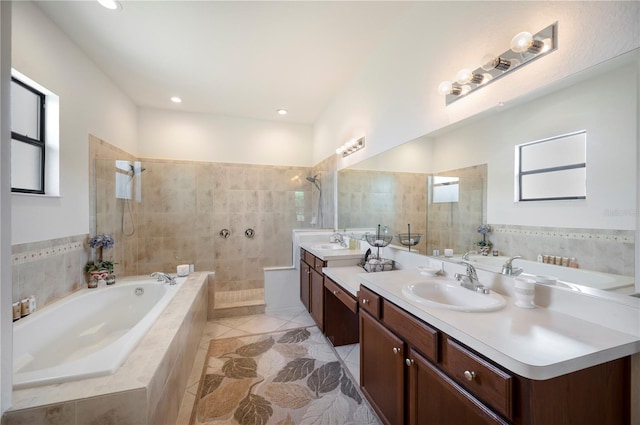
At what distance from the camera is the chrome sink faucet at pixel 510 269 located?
1.23 m

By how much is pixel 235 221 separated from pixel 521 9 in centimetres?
377

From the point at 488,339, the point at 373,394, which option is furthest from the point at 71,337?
the point at 488,339

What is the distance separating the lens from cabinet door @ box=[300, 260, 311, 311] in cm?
293

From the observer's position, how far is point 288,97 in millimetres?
3359

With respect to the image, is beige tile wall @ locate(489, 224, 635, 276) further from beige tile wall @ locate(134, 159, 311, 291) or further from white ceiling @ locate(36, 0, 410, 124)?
beige tile wall @ locate(134, 159, 311, 291)

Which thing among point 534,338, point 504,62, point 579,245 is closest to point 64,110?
point 504,62

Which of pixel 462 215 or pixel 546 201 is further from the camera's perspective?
pixel 462 215

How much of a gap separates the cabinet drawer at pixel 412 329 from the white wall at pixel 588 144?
72 cm

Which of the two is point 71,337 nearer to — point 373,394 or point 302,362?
point 302,362

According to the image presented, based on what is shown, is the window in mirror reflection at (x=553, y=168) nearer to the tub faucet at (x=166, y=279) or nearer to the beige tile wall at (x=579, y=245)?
the beige tile wall at (x=579, y=245)

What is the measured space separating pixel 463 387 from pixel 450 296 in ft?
1.81

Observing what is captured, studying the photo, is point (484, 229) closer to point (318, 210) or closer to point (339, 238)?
point (339, 238)

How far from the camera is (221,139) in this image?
3.99 metres

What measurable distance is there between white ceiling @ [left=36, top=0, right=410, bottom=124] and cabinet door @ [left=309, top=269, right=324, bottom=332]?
2200mm
